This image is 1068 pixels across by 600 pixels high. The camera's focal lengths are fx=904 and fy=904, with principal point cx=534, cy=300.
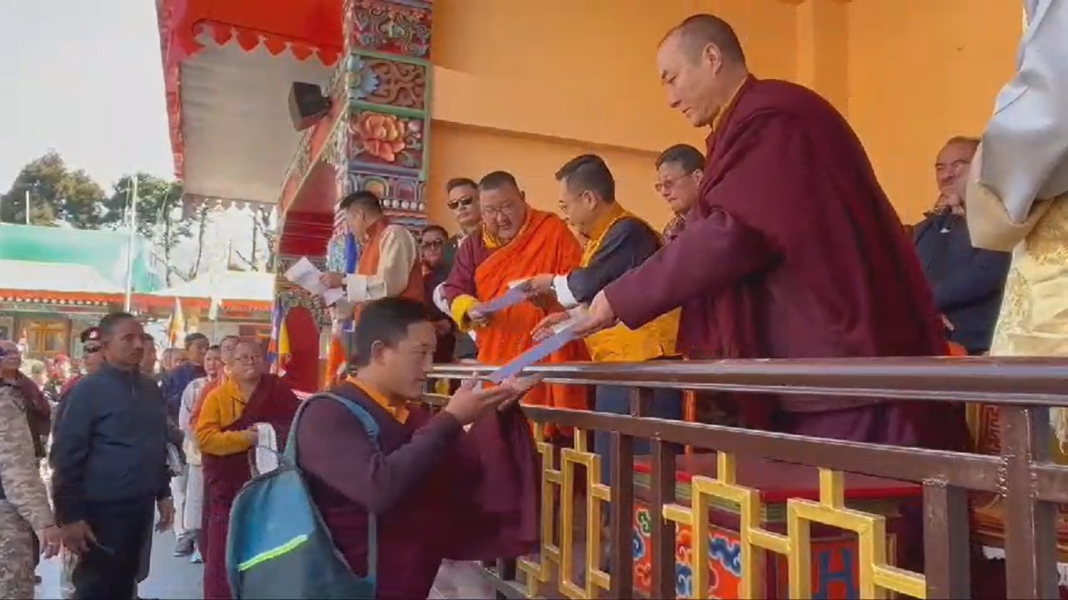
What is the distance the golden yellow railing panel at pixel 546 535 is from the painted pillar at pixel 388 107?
2.70 metres

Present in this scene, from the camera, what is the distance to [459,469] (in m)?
1.77

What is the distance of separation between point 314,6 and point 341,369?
6.97 ft

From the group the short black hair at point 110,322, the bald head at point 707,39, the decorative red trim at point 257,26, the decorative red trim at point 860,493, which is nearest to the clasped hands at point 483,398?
the decorative red trim at point 860,493

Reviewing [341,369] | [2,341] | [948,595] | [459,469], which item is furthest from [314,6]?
[948,595]

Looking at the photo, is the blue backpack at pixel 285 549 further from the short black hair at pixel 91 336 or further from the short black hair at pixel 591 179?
the short black hair at pixel 91 336

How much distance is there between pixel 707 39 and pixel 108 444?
2.59 meters

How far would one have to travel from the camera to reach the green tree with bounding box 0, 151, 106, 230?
14.4 feet

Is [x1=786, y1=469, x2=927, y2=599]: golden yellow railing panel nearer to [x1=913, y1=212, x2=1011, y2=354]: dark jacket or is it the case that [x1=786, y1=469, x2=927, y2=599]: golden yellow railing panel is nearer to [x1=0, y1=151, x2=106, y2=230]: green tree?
[x1=913, y1=212, x2=1011, y2=354]: dark jacket

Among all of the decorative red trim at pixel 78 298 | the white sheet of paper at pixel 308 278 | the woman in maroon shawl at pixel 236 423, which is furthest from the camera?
the decorative red trim at pixel 78 298

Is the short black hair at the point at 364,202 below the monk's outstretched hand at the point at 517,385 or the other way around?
the other way around

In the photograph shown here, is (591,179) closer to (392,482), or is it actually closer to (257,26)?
(392,482)

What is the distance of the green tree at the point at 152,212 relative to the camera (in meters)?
5.02

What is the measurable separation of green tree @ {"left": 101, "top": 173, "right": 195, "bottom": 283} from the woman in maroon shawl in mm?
1658

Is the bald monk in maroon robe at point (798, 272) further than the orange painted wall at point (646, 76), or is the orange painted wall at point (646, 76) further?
the orange painted wall at point (646, 76)
